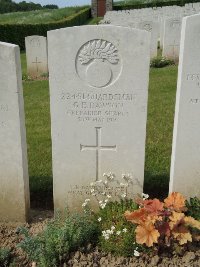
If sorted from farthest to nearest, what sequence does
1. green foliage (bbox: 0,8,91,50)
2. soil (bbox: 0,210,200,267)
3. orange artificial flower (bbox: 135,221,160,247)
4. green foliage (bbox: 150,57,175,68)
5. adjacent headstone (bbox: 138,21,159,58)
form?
green foliage (bbox: 0,8,91,50)
adjacent headstone (bbox: 138,21,159,58)
green foliage (bbox: 150,57,175,68)
soil (bbox: 0,210,200,267)
orange artificial flower (bbox: 135,221,160,247)

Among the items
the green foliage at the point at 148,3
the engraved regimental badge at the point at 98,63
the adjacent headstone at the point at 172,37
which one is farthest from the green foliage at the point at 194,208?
the green foliage at the point at 148,3

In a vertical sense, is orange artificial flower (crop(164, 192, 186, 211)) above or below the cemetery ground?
above

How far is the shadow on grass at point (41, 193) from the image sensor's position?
413 cm

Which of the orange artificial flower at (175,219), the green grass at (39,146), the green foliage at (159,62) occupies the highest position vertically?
the green foliage at (159,62)

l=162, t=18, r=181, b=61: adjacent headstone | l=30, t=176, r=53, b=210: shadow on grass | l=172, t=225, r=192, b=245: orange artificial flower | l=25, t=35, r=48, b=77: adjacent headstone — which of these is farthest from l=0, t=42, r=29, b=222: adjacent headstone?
l=162, t=18, r=181, b=61: adjacent headstone

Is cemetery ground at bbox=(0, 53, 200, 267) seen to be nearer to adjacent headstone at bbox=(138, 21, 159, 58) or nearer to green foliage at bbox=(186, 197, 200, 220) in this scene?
green foliage at bbox=(186, 197, 200, 220)

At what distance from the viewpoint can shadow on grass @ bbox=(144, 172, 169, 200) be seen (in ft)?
13.6

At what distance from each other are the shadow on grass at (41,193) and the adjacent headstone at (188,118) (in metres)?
1.46

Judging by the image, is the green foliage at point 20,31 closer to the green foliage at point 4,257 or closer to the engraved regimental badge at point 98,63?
the engraved regimental badge at point 98,63

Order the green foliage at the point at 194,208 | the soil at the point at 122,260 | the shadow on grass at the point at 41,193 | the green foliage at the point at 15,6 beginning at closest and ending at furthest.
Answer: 1. the soil at the point at 122,260
2. the green foliage at the point at 194,208
3. the shadow on grass at the point at 41,193
4. the green foliage at the point at 15,6

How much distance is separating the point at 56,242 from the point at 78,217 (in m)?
0.32

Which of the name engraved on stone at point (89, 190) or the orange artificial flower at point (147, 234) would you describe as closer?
the orange artificial flower at point (147, 234)

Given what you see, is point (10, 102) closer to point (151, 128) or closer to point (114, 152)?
point (114, 152)

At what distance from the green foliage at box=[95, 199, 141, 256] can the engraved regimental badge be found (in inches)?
45.8
